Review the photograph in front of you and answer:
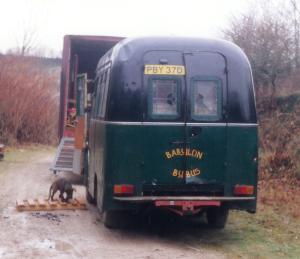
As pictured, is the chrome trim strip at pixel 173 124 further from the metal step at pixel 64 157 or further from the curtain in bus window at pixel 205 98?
the metal step at pixel 64 157

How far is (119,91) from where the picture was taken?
28.6 ft

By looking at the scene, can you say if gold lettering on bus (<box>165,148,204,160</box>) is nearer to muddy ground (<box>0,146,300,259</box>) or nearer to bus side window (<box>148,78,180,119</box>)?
bus side window (<box>148,78,180,119</box>)

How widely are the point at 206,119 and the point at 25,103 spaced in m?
24.3

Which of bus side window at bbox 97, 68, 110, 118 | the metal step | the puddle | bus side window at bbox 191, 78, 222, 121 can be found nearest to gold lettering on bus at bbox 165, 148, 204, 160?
bus side window at bbox 191, 78, 222, 121

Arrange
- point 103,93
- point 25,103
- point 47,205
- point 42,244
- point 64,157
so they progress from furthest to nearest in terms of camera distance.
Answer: point 25,103 < point 64,157 < point 47,205 < point 103,93 < point 42,244

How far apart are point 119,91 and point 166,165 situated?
124 cm

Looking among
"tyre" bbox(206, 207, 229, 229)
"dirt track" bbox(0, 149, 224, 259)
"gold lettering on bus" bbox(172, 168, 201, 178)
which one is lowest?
"dirt track" bbox(0, 149, 224, 259)

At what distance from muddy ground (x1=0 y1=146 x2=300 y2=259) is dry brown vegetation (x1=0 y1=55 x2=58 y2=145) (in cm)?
1962

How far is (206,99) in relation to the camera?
8.97 metres

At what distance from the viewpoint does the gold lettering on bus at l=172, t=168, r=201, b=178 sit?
8.78 metres

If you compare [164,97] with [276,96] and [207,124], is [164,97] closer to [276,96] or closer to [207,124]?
[207,124]

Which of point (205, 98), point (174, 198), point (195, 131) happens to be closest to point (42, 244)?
point (174, 198)

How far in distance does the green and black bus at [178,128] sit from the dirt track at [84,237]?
54cm

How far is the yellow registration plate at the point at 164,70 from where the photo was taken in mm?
8820
